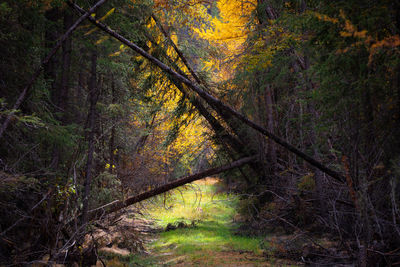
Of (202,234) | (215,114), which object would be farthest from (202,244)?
(215,114)

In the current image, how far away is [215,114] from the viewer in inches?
376

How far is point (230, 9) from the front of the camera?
1287 centimetres

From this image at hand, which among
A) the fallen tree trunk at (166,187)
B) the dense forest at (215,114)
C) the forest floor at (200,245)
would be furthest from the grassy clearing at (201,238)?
the dense forest at (215,114)

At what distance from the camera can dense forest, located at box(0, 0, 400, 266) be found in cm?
388

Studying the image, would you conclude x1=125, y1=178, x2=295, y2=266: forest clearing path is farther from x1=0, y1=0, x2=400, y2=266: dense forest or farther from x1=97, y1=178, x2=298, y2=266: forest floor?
x1=0, y1=0, x2=400, y2=266: dense forest

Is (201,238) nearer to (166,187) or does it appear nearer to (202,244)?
(202,244)

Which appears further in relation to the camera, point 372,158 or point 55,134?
point 55,134

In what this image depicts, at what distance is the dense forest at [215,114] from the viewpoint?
153 inches

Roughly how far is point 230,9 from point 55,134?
28.6ft

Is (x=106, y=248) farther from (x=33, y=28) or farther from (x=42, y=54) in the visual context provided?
(x=33, y=28)

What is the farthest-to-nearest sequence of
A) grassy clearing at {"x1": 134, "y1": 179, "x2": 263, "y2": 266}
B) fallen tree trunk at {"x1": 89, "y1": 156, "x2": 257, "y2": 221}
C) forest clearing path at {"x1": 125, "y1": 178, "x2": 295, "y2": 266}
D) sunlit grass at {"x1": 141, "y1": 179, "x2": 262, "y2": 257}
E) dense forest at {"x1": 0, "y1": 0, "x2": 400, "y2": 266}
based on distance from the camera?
sunlit grass at {"x1": 141, "y1": 179, "x2": 262, "y2": 257} → fallen tree trunk at {"x1": 89, "y1": 156, "x2": 257, "y2": 221} → grassy clearing at {"x1": 134, "y1": 179, "x2": 263, "y2": 266} → forest clearing path at {"x1": 125, "y1": 178, "x2": 295, "y2": 266} → dense forest at {"x1": 0, "y1": 0, "x2": 400, "y2": 266}

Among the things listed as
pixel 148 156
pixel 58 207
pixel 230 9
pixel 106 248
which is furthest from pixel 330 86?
pixel 148 156

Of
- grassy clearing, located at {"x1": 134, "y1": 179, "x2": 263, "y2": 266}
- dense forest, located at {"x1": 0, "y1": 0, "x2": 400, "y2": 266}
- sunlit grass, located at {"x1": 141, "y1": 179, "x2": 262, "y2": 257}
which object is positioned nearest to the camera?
dense forest, located at {"x1": 0, "y1": 0, "x2": 400, "y2": 266}

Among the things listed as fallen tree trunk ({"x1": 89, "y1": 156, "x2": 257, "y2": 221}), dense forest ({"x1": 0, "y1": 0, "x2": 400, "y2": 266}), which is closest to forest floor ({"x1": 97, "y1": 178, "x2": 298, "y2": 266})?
fallen tree trunk ({"x1": 89, "y1": 156, "x2": 257, "y2": 221})
